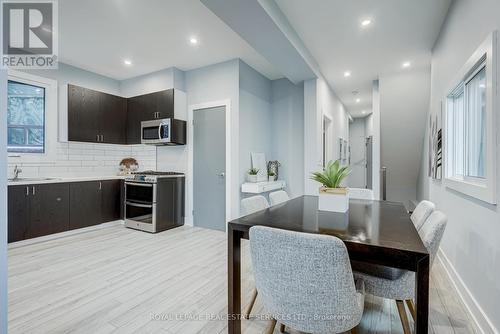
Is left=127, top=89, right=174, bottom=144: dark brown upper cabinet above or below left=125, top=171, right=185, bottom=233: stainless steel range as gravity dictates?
above

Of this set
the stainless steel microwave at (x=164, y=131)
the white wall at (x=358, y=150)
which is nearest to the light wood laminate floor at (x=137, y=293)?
the stainless steel microwave at (x=164, y=131)

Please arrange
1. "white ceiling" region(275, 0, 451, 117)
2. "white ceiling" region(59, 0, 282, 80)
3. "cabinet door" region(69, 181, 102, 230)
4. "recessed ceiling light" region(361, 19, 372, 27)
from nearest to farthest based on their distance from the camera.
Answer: "white ceiling" region(275, 0, 451, 117)
"white ceiling" region(59, 0, 282, 80)
"recessed ceiling light" region(361, 19, 372, 27)
"cabinet door" region(69, 181, 102, 230)

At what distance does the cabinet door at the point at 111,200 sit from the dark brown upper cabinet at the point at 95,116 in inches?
31.8

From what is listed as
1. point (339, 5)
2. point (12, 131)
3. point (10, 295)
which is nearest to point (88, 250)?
point (10, 295)

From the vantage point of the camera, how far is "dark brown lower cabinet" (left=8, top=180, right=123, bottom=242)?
10.2 ft

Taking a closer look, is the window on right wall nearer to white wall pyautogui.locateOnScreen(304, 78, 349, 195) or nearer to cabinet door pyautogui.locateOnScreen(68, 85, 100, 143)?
white wall pyautogui.locateOnScreen(304, 78, 349, 195)

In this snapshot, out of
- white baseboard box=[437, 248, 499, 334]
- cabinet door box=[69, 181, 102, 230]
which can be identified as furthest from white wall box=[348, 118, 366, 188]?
cabinet door box=[69, 181, 102, 230]

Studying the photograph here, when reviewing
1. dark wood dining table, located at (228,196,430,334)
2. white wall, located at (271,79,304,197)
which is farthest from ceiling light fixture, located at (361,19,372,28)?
dark wood dining table, located at (228,196,430,334)

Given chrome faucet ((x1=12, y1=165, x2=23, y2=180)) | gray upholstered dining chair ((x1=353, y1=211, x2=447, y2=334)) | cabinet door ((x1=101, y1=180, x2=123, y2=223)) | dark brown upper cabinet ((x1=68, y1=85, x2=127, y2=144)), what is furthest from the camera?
cabinet door ((x1=101, y1=180, x2=123, y2=223))

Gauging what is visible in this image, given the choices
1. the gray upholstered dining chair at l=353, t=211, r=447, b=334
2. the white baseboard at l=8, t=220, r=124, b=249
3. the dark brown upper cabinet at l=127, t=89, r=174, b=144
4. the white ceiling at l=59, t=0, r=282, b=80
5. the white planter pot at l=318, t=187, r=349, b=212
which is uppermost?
the white ceiling at l=59, t=0, r=282, b=80

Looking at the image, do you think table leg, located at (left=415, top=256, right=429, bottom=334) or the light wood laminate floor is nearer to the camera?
table leg, located at (left=415, top=256, right=429, bottom=334)

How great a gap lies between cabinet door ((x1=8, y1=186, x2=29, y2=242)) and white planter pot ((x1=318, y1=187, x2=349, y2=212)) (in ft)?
12.1

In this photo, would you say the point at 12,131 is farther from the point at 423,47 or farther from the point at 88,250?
the point at 423,47

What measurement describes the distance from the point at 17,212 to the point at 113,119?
2.05 m
